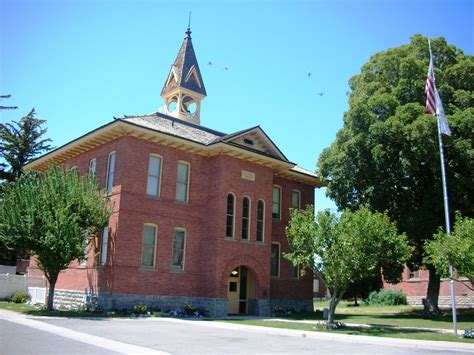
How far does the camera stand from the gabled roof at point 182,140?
25031mm

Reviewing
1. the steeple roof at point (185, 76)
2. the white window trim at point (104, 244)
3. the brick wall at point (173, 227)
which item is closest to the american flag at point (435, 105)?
Answer: the brick wall at point (173, 227)

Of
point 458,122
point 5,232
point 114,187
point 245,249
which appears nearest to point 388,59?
point 458,122

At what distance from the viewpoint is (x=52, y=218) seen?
2205 cm

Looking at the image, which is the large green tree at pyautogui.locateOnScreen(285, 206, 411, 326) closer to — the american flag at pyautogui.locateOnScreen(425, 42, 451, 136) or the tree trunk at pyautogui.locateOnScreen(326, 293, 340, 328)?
the tree trunk at pyautogui.locateOnScreen(326, 293, 340, 328)

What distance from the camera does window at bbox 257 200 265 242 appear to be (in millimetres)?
28734

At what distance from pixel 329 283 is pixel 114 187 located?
39.4 feet

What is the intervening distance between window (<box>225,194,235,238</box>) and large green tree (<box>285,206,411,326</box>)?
20.8ft

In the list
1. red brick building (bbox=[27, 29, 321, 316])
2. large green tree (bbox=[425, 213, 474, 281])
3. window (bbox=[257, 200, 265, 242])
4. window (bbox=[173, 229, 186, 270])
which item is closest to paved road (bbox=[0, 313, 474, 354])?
large green tree (bbox=[425, 213, 474, 281])

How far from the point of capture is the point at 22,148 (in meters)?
45.8

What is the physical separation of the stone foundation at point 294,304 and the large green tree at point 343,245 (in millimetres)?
10089

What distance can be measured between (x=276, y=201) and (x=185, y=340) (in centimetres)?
1934

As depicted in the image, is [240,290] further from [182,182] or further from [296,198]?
[296,198]

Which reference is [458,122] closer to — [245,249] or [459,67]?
[459,67]

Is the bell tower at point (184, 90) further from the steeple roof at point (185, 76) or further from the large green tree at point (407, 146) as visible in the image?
the large green tree at point (407, 146)
